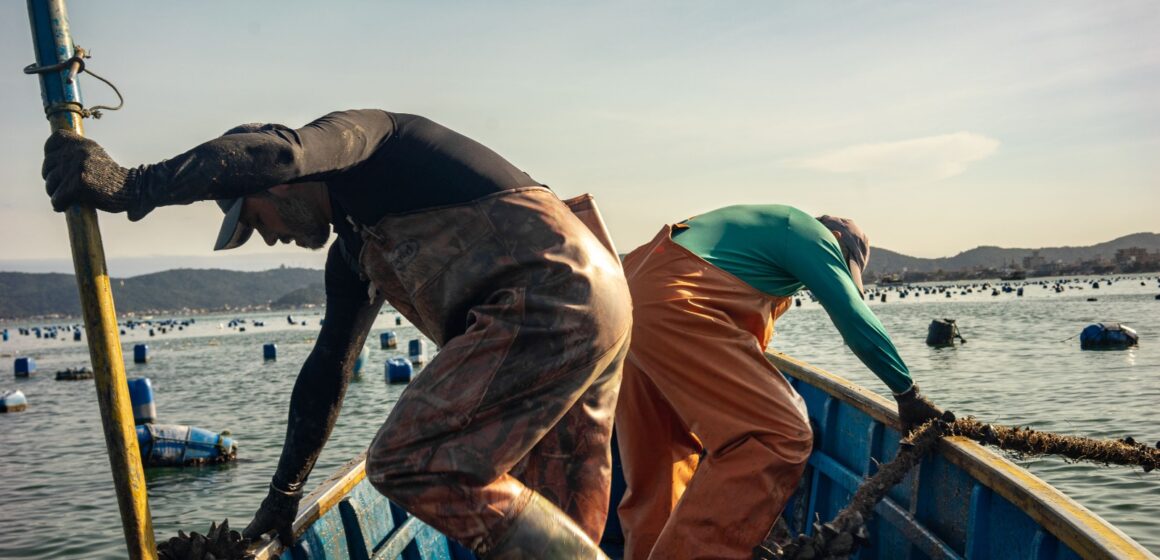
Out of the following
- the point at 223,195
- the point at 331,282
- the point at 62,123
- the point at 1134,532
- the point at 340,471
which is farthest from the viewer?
the point at 1134,532

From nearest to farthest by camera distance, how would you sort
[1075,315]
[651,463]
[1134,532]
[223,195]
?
[223,195] < [651,463] < [1134,532] < [1075,315]

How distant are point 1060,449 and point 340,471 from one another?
346 centimetres

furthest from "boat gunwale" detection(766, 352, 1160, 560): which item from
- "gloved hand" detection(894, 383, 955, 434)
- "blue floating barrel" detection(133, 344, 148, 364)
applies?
"blue floating barrel" detection(133, 344, 148, 364)

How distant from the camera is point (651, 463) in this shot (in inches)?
151

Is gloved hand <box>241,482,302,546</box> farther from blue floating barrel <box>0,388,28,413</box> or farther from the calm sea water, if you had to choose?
blue floating barrel <box>0,388,28,413</box>

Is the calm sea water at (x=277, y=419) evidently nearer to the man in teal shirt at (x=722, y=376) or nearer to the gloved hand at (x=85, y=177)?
the man in teal shirt at (x=722, y=376)

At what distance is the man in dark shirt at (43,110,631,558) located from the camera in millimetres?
1978

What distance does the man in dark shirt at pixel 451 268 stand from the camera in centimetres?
198

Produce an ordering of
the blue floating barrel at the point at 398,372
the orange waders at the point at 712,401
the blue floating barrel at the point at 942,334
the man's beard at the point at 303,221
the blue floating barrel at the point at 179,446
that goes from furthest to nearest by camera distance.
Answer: the blue floating barrel at the point at 942,334 < the blue floating barrel at the point at 398,372 < the blue floating barrel at the point at 179,446 < the orange waders at the point at 712,401 < the man's beard at the point at 303,221

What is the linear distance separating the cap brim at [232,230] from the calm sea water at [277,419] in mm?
8439

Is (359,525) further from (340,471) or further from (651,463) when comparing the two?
(651,463)

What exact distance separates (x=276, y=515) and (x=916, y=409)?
106 inches

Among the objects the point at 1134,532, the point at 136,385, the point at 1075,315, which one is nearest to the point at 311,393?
the point at 1134,532

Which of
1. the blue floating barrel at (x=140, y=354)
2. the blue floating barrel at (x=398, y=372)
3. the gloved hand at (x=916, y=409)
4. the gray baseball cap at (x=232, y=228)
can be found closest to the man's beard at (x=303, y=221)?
the gray baseball cap at (x=232, y=228)
